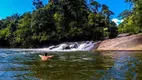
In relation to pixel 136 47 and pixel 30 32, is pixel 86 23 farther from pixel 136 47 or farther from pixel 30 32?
pixel 136 47

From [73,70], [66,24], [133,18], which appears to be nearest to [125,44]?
[133,18]

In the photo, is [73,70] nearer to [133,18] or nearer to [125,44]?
[125,44]

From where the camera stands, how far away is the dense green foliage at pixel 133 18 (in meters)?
53.1

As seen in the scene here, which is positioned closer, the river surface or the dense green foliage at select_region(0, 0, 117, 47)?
the river surface

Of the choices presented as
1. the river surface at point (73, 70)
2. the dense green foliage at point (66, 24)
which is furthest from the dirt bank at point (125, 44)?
the river surface at point (73, 70)

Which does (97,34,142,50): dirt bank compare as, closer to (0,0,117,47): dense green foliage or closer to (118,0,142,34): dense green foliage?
(118,0,142,34): dense green foliage

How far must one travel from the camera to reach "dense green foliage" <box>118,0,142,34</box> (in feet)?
174

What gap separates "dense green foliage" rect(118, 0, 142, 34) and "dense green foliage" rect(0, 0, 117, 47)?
19.8ft

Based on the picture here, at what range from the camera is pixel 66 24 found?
2857 inches

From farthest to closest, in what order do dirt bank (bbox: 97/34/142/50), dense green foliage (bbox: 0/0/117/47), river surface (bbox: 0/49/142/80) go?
dense green foliage (bbox: 0/0/117/47) < dirt bank (bbox: 97/34/142/50) < river surface (bbox: 0/49/142/80)

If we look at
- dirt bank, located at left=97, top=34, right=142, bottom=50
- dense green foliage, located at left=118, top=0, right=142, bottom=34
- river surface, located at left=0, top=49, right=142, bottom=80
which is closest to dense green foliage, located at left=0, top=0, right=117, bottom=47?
dense green foliage, located at left=118, top=0, right=142, bottom=34

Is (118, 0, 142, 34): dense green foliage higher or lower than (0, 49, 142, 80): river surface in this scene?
higher

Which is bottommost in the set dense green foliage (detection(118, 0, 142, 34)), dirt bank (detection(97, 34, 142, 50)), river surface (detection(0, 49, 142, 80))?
river surface (detection(0, 49, 142, 80))

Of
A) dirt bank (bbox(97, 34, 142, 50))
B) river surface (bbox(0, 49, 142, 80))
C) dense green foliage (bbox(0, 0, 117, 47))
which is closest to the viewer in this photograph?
river surface (bbox(0, 49, 142, 80))
